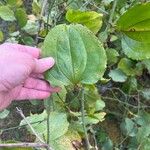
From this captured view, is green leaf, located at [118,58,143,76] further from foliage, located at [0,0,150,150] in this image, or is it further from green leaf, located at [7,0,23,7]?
green leaf, located at [7,0,23,7]

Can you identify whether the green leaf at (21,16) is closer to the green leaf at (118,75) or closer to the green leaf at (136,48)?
the green leaf at (118,75)

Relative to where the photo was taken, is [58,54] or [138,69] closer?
[58,54]

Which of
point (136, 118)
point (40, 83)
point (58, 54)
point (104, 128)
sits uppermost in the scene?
point (58, 54)

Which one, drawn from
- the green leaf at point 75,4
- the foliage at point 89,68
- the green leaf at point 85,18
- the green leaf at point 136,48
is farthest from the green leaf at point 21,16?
the green leaf at point 136,48

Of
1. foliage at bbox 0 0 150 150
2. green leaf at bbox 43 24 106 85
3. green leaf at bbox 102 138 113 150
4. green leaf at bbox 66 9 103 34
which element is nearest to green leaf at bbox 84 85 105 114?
foliage at bbox 0 0 150 150

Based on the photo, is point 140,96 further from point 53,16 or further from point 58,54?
point 58,54

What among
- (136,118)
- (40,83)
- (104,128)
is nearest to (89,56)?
(40,83)

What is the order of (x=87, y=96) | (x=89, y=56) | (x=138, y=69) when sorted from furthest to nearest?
(x=138, y=69) → (x=87, y=96) → (x=89, y=56)

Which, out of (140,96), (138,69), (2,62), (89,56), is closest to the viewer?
(89,56)
